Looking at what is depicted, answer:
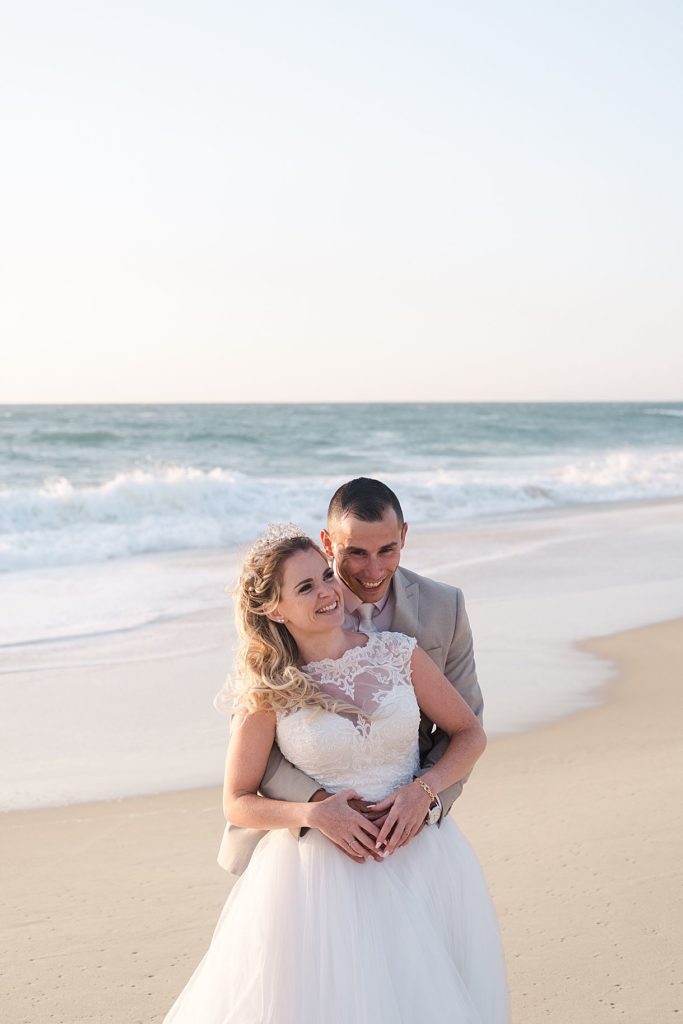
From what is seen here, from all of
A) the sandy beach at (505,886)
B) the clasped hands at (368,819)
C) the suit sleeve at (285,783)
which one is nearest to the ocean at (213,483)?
the sandy beach at (505,886)

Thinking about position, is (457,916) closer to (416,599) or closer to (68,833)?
(416,599)

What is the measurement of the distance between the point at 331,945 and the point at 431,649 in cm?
75

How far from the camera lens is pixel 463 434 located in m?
45.5

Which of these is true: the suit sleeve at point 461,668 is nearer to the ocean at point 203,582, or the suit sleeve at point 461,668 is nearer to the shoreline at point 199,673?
the ocean at point 203,582

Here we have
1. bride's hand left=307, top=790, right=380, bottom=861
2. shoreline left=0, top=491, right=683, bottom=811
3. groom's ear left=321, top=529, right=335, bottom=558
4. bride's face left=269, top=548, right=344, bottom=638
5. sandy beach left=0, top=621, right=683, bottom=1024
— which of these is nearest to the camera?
bride's hand left=307, top=790, right=380, bottom=861

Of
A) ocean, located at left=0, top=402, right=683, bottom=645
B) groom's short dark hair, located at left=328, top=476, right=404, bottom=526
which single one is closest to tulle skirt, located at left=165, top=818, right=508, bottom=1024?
groom's short dark hair, located at left=328, top=476, right=404, bottom=526

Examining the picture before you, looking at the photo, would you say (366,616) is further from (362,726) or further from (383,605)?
(362,726)

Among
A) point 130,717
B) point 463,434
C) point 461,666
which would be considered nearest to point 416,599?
point 461,666

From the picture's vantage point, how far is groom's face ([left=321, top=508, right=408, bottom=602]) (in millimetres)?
2816

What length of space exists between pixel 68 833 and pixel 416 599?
8.98 ft

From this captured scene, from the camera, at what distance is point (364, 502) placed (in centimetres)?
282

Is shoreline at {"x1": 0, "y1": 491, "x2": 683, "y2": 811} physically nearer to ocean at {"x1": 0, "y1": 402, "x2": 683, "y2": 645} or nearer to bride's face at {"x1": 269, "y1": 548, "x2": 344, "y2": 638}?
ocean at {"x1": 0, "y1": 402, "x2": 683, "y2": 645}

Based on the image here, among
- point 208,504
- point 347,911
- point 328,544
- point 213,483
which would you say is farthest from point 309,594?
point 213,483

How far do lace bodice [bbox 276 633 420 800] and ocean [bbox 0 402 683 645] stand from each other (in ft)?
21.5
